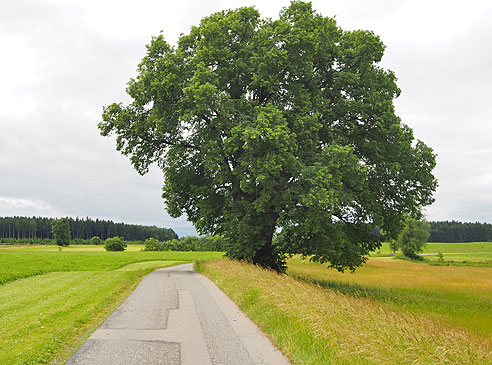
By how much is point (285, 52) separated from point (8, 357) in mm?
A: 18407

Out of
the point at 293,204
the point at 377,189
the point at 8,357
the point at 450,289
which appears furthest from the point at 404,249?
the point at 8,357

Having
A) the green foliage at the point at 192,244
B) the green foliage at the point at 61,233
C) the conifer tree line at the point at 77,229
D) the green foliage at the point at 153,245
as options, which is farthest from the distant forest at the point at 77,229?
the green foliage at the point at 153,245

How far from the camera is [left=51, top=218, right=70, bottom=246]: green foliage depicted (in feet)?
364

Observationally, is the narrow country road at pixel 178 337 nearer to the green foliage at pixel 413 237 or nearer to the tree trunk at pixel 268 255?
the tree trunk at pixel 268 255

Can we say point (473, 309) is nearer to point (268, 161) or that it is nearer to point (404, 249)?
point (268, 161)

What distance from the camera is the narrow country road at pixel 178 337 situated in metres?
7.06

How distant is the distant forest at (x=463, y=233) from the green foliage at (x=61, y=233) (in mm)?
142371

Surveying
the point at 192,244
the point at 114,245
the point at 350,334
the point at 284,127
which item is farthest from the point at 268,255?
the point at 192,244

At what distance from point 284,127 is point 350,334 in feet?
44.4

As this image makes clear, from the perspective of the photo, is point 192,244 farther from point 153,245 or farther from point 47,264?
point 47,264

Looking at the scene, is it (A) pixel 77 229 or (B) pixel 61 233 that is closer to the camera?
(B) pixel 61 233

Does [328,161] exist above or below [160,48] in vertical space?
below

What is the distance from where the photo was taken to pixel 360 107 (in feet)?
72.8

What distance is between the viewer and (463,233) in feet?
527
